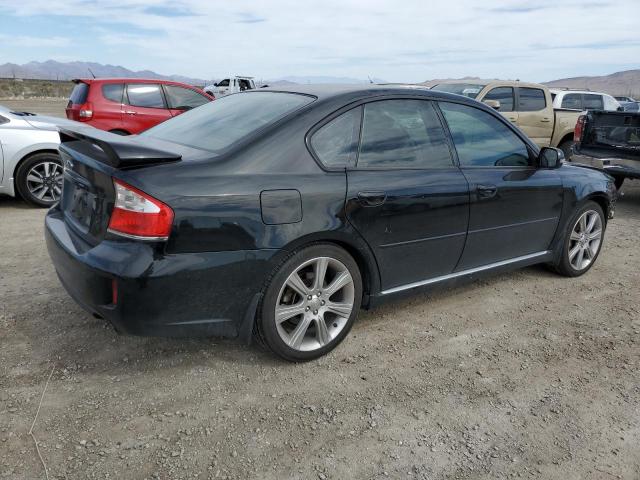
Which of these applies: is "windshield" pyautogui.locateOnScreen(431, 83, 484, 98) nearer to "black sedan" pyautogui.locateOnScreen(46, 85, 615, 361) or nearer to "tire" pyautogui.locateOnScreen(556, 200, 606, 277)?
"tire" pyautogui.locateOnScreen(556, 200, 606, 277)

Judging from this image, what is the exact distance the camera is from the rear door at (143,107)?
9164mm

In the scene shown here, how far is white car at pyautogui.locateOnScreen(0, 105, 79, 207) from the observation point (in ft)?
20.7

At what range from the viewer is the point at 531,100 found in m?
10.4

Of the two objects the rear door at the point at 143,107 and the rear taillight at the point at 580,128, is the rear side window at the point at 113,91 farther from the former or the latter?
the rear taillight at the point at 580,128

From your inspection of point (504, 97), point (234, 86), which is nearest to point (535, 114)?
point (504, 97)

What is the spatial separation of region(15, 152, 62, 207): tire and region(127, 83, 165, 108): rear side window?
9.88 ft

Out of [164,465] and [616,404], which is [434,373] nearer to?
[616,404]

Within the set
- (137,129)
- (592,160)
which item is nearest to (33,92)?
(137,129)

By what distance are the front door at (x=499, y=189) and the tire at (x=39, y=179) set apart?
16.1ft

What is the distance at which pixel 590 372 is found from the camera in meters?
3.17

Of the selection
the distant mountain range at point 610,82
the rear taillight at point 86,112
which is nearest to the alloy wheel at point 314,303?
the rear taillight at point 86,112

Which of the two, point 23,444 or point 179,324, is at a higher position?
point 179,324

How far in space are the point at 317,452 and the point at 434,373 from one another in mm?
974

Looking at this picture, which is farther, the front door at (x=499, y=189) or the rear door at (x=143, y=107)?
the rear door at (x=143, y=107)
